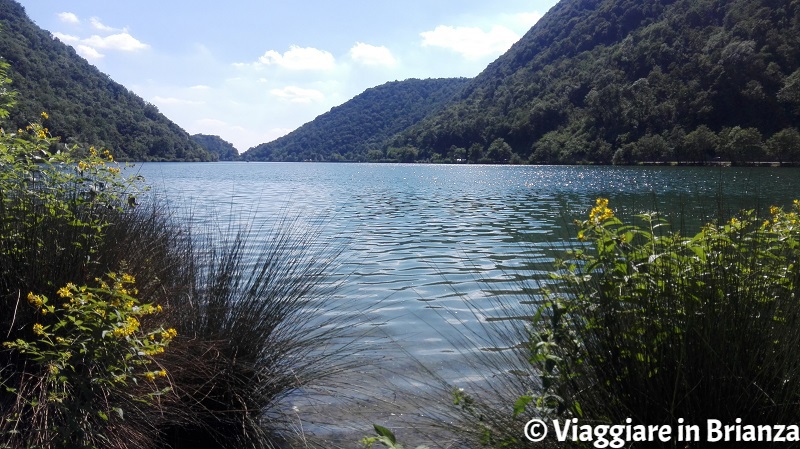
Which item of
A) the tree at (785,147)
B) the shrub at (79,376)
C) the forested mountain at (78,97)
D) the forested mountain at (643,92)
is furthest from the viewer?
the forested mountain at (643,92)

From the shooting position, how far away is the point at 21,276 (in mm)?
3266

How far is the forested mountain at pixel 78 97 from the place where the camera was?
53594 mm

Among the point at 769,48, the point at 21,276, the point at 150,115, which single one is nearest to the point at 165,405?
the point at 21,276

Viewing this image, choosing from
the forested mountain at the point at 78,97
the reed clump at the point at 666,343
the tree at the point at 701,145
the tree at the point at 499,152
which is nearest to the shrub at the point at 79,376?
the reed clump at the point at 666,343

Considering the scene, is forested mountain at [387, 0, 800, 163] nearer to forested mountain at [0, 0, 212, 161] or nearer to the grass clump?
forested mountain at [0, 0, 212, 161]

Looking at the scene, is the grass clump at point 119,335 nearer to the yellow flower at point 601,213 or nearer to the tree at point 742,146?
the yellow flower at point 601,213

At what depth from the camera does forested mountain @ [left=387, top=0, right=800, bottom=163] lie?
3036 inches

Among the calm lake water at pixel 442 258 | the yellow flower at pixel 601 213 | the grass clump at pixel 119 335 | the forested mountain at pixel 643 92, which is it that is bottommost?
the calm lake water at pixel 442 258

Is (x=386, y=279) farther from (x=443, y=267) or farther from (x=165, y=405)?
(x=165, y=405)

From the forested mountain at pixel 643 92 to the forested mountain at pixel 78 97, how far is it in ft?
210

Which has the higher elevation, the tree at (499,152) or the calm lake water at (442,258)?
the tree at (499,152)

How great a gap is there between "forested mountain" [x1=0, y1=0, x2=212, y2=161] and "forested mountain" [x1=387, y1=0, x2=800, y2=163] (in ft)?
210

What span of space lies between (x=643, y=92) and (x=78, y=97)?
274ft

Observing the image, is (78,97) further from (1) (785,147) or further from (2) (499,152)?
(1) (785,147)
